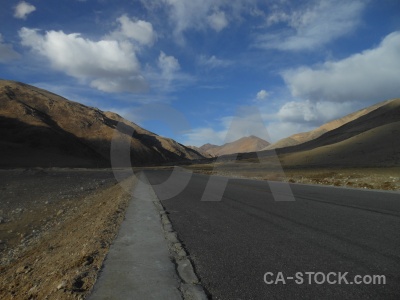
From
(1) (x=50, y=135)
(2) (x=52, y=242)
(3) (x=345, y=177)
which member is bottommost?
(2) (x=52, y=242)

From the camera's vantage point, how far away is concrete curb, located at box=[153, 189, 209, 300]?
4.35 m

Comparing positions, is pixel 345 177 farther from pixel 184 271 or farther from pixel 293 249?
pixel 184 271

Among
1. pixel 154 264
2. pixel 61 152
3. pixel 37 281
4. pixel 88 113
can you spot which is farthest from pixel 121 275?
pixel 88 113

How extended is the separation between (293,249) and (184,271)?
7.05ft

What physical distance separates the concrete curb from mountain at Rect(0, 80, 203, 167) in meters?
81.6

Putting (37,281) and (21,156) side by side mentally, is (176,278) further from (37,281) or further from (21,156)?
(21,156)

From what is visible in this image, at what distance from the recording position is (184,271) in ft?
17.2

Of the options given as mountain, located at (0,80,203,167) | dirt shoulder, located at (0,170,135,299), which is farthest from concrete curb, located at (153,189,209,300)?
mountain, located at (0,80,203,167)

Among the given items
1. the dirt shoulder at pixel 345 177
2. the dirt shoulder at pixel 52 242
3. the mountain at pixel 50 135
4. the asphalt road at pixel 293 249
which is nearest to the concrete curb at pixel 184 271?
the asphalt road at pixel 293 249

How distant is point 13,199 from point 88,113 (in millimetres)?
133831

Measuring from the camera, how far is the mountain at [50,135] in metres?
96.2

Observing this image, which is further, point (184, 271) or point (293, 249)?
point (293, 249)

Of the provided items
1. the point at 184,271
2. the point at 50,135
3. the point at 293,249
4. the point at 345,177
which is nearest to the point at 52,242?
the point at 184,271

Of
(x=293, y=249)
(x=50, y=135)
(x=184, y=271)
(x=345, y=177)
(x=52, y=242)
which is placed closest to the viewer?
(x=184, y=271)
